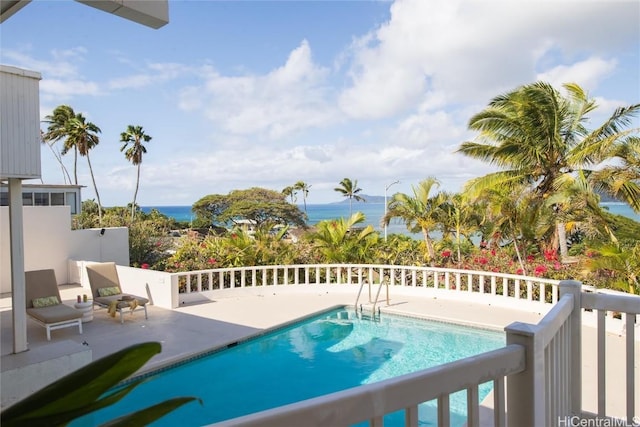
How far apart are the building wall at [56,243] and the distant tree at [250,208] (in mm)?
26883

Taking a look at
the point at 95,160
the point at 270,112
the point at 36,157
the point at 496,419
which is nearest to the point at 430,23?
the point at 36,157

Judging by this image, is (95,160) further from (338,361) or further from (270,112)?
(338,361)

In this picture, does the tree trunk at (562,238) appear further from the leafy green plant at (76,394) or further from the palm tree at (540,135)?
the leafy green plant at (76,394)

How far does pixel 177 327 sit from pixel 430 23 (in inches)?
290

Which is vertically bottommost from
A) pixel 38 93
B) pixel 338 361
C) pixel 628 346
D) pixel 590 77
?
pixel 338 361

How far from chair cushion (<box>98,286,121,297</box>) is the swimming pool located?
135 inches

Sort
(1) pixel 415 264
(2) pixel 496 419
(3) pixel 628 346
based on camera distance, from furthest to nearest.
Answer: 1. (1) pixel 415 264
2. (3) pixel 628 346
3. (2) pixel 496 419

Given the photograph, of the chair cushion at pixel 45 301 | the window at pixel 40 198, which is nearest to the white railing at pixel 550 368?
the chair cushion at pixel 45 301

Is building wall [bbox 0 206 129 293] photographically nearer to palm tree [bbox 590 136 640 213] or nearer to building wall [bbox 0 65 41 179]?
building wall [bbox 0 65 41 179]

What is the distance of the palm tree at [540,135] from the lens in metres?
12.4

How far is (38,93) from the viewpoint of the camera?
230 inches

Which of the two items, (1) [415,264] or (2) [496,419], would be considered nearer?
(2) [496,419]

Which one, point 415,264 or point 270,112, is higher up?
point 270,112

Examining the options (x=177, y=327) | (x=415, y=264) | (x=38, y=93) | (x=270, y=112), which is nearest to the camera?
(x=38, y=93)
